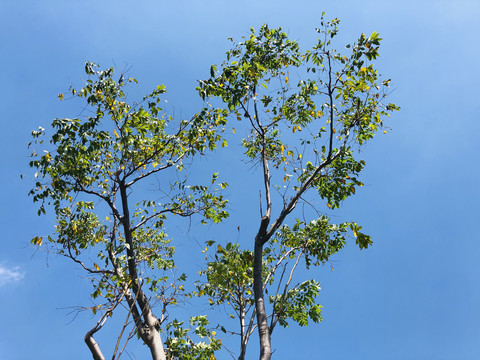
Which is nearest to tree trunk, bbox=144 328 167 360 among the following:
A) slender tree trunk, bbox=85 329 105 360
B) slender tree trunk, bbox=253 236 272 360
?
slender tree trunk, bbox=85 329 105 360

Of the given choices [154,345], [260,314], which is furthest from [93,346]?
[260,314]

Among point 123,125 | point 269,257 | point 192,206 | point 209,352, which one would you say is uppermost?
point 123,125

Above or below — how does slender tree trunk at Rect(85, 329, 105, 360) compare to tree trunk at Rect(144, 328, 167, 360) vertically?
below

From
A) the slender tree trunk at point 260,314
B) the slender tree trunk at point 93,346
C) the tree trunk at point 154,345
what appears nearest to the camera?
the slender tree trunk at point 260,314

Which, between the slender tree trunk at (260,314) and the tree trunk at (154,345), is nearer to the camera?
the slender tree trunk at (260,314)

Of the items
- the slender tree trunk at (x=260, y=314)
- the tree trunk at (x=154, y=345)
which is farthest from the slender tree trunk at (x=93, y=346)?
the slender tree trunk at (x=260, y=314)

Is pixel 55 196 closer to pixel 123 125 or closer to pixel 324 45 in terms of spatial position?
pixel 123 125

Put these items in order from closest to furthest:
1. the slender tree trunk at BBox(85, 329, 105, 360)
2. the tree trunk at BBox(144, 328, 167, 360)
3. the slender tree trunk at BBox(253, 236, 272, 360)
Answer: the slender tree trunk at BBox(253, 236, 272, 360) < the slender tree trunk at BBox(85, 329, 105, 360) < the tree trunk at BBox(144, 328, 167, 360)

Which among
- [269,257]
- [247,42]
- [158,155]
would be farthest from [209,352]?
[247,42]

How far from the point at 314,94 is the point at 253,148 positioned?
1.96 m

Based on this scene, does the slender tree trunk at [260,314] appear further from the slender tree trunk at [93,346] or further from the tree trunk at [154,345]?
the slender tree trunk at [93,346]

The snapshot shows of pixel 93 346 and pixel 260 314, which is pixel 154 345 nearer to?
pixel 93 346

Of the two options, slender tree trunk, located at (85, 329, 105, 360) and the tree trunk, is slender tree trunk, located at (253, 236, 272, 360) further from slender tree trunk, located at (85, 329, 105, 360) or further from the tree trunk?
slender tree trunk, located at (85, 329, 105, 360)

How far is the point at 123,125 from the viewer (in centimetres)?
769
